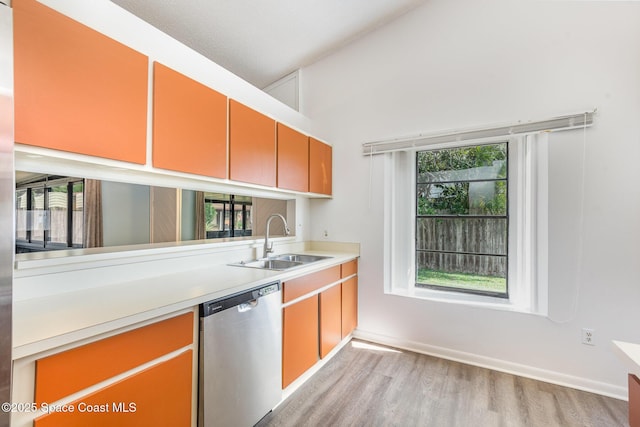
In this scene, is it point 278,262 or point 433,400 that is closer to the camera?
point 433,400


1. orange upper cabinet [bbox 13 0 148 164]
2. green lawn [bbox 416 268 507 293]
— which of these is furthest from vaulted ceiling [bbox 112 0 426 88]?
green lawn [bbox 416 268 507 293]

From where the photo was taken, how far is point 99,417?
97 centimetres

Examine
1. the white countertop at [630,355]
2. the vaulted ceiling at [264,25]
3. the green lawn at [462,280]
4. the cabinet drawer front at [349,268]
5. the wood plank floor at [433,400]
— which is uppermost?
the vaulted ceiling at [264,25]

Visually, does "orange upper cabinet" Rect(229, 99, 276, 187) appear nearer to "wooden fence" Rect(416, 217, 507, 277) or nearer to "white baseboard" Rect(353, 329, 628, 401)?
"wooden fence" Rect(416, 217, 507, 277)

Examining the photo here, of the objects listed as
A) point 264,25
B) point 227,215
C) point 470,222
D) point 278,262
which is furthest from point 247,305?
point 264,25

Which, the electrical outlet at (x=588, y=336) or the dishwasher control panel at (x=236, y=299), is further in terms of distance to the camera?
the electrical outlet at (x=588, y=336)

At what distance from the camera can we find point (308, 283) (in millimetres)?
2113

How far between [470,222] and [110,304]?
9.16 feet

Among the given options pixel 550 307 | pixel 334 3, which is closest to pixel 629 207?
A: pixel 550 307

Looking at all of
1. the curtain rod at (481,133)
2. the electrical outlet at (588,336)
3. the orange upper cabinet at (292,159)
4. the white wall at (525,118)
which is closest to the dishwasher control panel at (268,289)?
the orange upper cabinet at (292,159)

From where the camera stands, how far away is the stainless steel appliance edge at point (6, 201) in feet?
2.17

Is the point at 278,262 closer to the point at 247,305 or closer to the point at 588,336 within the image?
the point at 247,305

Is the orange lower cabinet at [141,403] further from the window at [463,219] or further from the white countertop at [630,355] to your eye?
the window at [463,219]

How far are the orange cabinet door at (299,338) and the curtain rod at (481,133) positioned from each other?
1.60m
